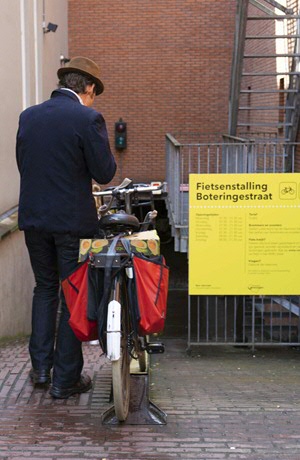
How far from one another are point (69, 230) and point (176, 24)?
1317 centimetres

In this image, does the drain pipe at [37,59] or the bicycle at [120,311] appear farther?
the drain pipe at [37,59]

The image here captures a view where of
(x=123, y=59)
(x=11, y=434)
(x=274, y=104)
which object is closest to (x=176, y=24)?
(x=123, y=59)

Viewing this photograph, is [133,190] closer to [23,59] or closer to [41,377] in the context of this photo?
[41,377]

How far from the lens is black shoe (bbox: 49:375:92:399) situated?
4134mm

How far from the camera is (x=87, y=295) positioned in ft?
12.1

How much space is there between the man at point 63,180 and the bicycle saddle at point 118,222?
0.16 m

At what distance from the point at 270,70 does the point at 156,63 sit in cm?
368

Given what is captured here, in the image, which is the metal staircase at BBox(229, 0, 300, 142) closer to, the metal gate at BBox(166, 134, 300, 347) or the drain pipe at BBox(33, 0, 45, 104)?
the metal gate at BBox(166, 134, 300, 347)

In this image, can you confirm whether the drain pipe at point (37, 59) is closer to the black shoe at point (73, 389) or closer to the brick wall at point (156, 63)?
the black shoe at point (73, 389)

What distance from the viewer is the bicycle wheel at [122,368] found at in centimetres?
347

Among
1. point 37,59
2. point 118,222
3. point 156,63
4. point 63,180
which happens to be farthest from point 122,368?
point 156,63

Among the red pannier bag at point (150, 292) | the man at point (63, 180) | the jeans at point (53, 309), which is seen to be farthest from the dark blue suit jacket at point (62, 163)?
the red pannier bag at point (150, 292)

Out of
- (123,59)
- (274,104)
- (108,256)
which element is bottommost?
(108,256)

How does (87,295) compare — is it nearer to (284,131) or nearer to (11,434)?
(11,434)
